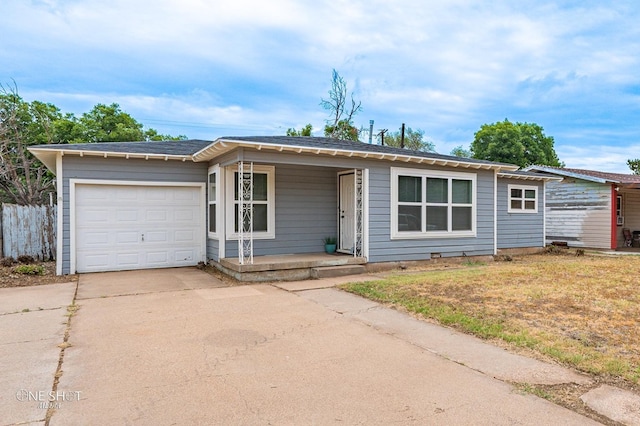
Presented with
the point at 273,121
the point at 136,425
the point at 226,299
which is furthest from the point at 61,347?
the point at 273,121

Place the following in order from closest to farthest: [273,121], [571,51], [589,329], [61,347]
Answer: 1. [61,347]
2. [589,329]
3. [571,51]
4. [273,121]

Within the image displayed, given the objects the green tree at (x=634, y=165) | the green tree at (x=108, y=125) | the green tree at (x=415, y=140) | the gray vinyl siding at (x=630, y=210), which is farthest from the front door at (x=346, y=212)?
the green tree at (x=634, y=165)

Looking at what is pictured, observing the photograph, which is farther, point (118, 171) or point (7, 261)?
point (7, 261)

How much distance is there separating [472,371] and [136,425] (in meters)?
2.59

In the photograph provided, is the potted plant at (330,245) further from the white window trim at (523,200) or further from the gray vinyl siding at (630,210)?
the gray vinyl siding at (630,210)

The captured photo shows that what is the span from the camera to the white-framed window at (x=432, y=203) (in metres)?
9.76

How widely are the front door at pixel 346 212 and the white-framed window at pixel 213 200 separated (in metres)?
3.14

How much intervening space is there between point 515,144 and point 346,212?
25.6 meters

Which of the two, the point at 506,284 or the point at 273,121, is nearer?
the point at 506,284

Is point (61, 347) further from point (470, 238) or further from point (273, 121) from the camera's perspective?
point (273, 121)

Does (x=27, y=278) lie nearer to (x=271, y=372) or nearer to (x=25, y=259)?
(x=25, y=259)

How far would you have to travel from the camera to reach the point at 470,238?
10.9 metres

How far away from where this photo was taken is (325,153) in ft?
28.1

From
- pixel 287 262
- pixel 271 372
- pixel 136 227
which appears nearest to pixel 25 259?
pixel 136 227
